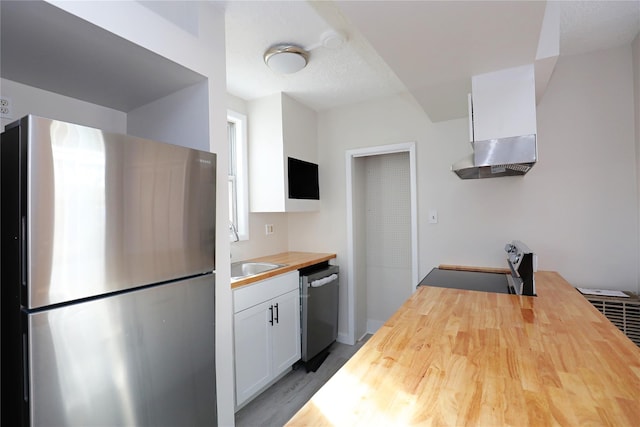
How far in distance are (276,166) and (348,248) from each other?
1.11m

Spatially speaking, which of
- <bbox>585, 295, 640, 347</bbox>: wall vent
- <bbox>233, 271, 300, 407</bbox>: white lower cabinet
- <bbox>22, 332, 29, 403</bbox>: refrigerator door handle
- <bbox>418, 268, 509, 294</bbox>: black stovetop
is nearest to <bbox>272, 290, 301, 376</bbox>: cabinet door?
<bbox>233, 271, 300, 407</bbox>: white lower cabinet

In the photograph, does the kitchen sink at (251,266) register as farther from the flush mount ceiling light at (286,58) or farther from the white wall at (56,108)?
the flush mount ceiling light at (286,58)

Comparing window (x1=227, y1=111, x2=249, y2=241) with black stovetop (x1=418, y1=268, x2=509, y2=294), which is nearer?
black stovetop (x1=418, y1=268, x2=509, y2=294)

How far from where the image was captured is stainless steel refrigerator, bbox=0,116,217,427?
0.92 meters

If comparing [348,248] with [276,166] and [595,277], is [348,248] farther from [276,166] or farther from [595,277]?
[595,277]

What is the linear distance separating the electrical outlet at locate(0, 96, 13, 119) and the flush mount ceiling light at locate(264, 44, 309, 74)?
53.2 inches

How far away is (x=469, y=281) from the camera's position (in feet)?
7.04

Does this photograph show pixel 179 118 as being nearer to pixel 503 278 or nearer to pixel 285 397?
pixel 285 397

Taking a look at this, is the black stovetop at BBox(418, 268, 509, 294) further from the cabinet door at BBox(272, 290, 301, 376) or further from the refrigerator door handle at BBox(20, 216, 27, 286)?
the refrigerator door handle at BBox(20, 216, 27, 286)

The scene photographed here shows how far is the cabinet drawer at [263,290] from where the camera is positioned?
201cm

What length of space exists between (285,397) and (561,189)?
102 inches

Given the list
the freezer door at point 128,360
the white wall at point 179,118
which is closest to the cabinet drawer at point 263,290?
the freezer door at point 128,360

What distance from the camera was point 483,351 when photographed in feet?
3.52

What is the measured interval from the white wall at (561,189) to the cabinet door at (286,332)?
4.05ft
